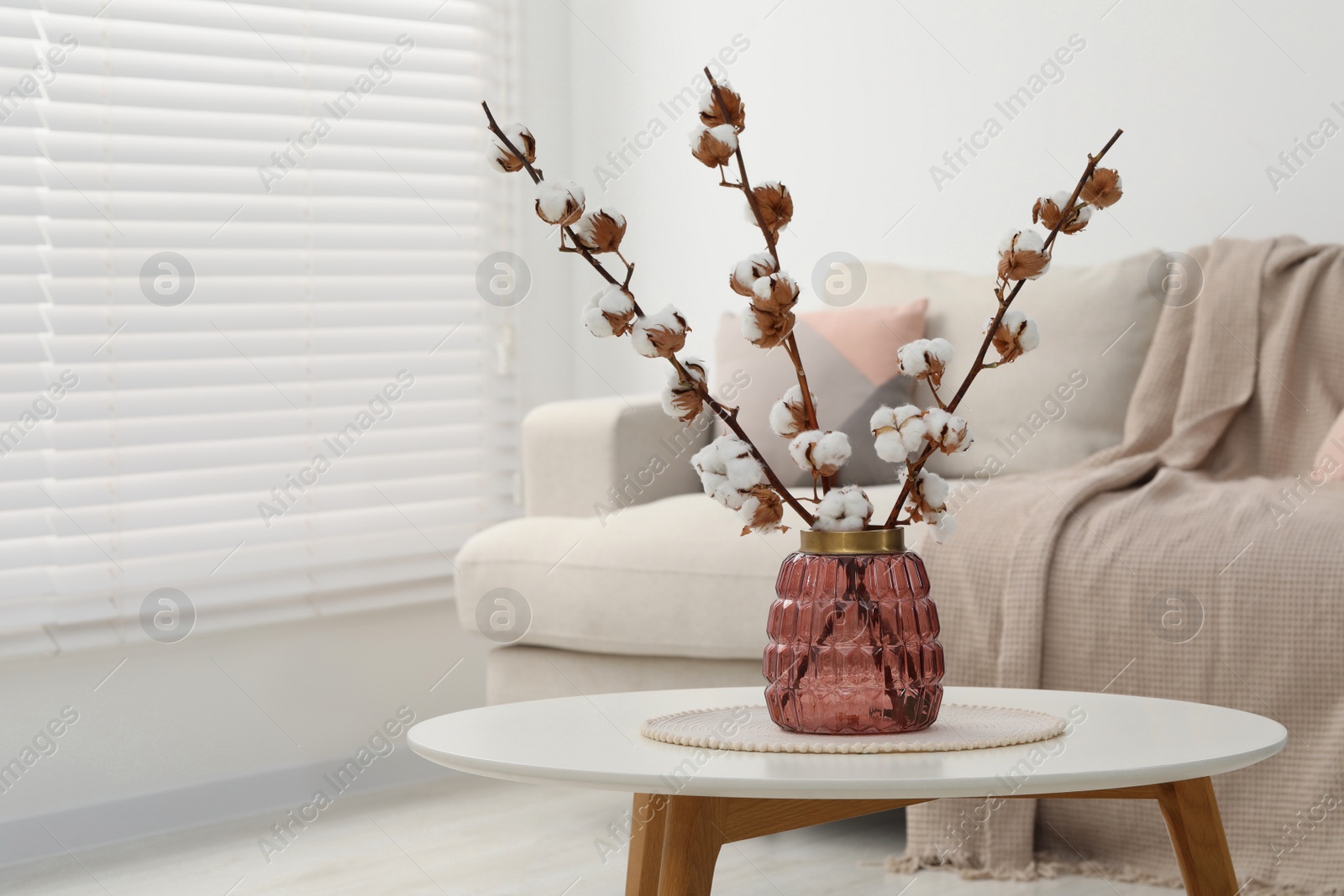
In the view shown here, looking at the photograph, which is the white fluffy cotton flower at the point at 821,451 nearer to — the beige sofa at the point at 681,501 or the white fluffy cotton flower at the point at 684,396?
the white fluffy cotton flower at the point at 684,396

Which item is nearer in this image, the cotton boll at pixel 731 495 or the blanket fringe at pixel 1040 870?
the cotton boll at pixel 731 495

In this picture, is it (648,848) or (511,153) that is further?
(648,848)

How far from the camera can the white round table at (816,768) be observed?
962 millimetres

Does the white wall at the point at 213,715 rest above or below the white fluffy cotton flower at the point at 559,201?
below

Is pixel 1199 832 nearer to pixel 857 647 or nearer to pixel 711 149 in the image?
pixel 857 647

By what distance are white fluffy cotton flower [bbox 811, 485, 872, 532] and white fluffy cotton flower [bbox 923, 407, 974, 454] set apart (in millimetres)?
76

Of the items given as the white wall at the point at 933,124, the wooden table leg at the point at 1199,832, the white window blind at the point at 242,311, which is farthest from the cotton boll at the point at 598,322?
the white wall at the point at 933,124

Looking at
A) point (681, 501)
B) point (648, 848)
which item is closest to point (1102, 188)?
point (648, 848)

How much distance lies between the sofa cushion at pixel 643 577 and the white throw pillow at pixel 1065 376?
0.29 meters

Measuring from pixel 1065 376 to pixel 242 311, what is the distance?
1.56 metres

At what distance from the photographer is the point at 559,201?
1.08 meters

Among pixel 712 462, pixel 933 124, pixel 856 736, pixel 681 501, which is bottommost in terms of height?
pixel 856 736

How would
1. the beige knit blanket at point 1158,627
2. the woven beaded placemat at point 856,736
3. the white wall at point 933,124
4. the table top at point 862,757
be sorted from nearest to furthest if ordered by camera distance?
the table top at point 862,757
the woven beaded placemat at point 856,736
the beige knit blanket at point 1158,627
the white wall at point 933,124

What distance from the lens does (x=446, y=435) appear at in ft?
10.1
